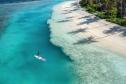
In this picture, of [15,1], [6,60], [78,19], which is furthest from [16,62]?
[15,1]

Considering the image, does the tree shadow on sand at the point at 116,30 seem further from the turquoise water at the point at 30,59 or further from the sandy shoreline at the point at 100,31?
the turquoise water at the point at 30,59

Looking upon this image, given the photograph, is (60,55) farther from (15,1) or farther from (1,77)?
(15,1)

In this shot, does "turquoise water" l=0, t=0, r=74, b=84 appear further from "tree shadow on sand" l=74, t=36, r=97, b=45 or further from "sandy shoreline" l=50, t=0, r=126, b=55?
"sandy shoreline" l=50, t=0, r=126, b=55

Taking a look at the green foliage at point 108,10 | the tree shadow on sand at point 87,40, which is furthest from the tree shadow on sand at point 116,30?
the tree shadow on sand at point 87,40

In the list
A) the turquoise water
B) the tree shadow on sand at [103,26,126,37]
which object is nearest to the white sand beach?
the tree shadow on sand at [103,26,126,37]

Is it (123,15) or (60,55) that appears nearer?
(60,55)

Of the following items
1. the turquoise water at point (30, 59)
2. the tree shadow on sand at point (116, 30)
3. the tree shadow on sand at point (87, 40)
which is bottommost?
the turquoise water at point (30, 59)
